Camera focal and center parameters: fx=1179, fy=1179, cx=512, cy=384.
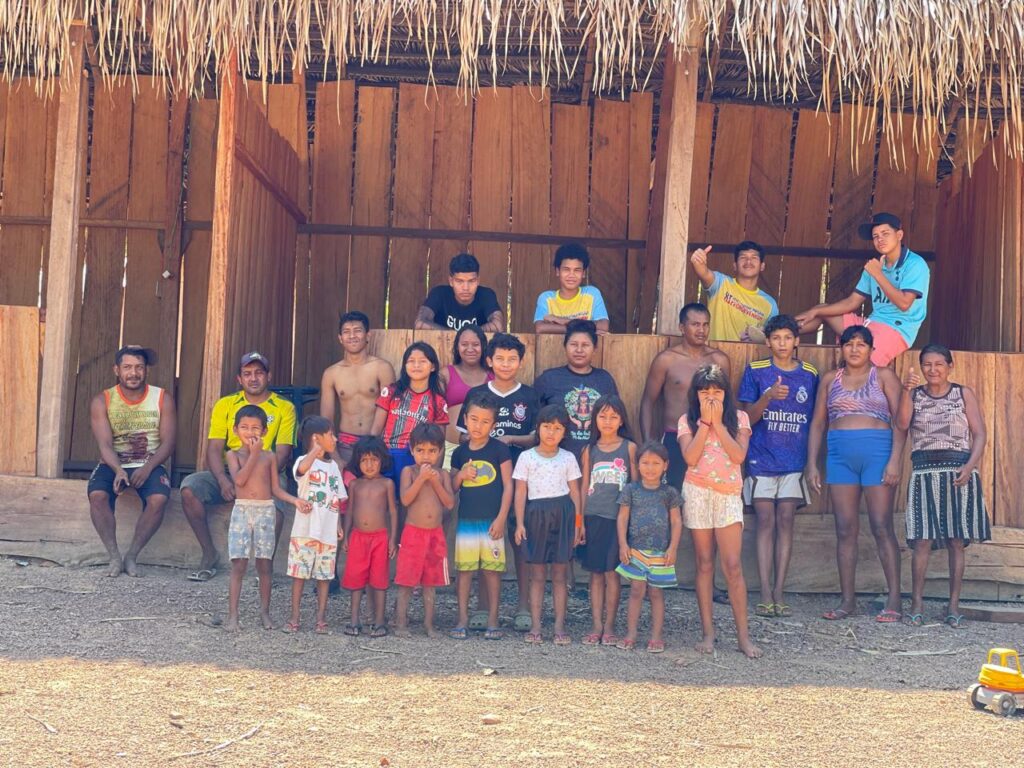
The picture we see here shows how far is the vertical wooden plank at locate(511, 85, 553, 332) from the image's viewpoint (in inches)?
323

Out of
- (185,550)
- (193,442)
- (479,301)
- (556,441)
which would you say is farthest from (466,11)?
(193,442)

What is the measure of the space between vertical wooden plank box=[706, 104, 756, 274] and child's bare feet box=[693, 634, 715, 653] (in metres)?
A: 3.84

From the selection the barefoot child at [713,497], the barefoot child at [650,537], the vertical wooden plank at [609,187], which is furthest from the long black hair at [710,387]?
the vertical wooden plank at [609,187]

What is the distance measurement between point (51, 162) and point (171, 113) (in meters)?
0.90

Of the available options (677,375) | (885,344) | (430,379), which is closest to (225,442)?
(430,379)

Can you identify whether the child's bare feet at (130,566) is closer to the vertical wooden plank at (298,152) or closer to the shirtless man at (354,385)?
the shirtless man at (354,385)

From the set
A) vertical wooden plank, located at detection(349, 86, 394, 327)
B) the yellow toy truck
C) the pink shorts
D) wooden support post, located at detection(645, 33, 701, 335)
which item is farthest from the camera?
vertical wooden plank, located at detection(349, 86, 394, 327)

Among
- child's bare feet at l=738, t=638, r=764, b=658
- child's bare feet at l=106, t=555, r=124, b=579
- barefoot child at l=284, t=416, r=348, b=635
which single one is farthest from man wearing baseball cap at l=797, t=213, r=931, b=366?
child's bare feet at l=106, t=555, r=124, b=579

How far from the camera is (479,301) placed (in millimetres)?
6664

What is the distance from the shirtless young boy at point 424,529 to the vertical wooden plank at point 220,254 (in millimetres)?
1498

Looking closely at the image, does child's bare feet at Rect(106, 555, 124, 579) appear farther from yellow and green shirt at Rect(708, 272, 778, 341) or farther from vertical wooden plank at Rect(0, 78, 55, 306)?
yellow and green shirt at Rect(708, 272, 778, 341)

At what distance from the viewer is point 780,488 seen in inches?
229

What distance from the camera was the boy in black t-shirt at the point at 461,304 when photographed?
6.43 metres

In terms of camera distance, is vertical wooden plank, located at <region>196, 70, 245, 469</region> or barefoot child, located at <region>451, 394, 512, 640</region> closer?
barefoot child, located at <region>451, 394, 512, 640</region>
